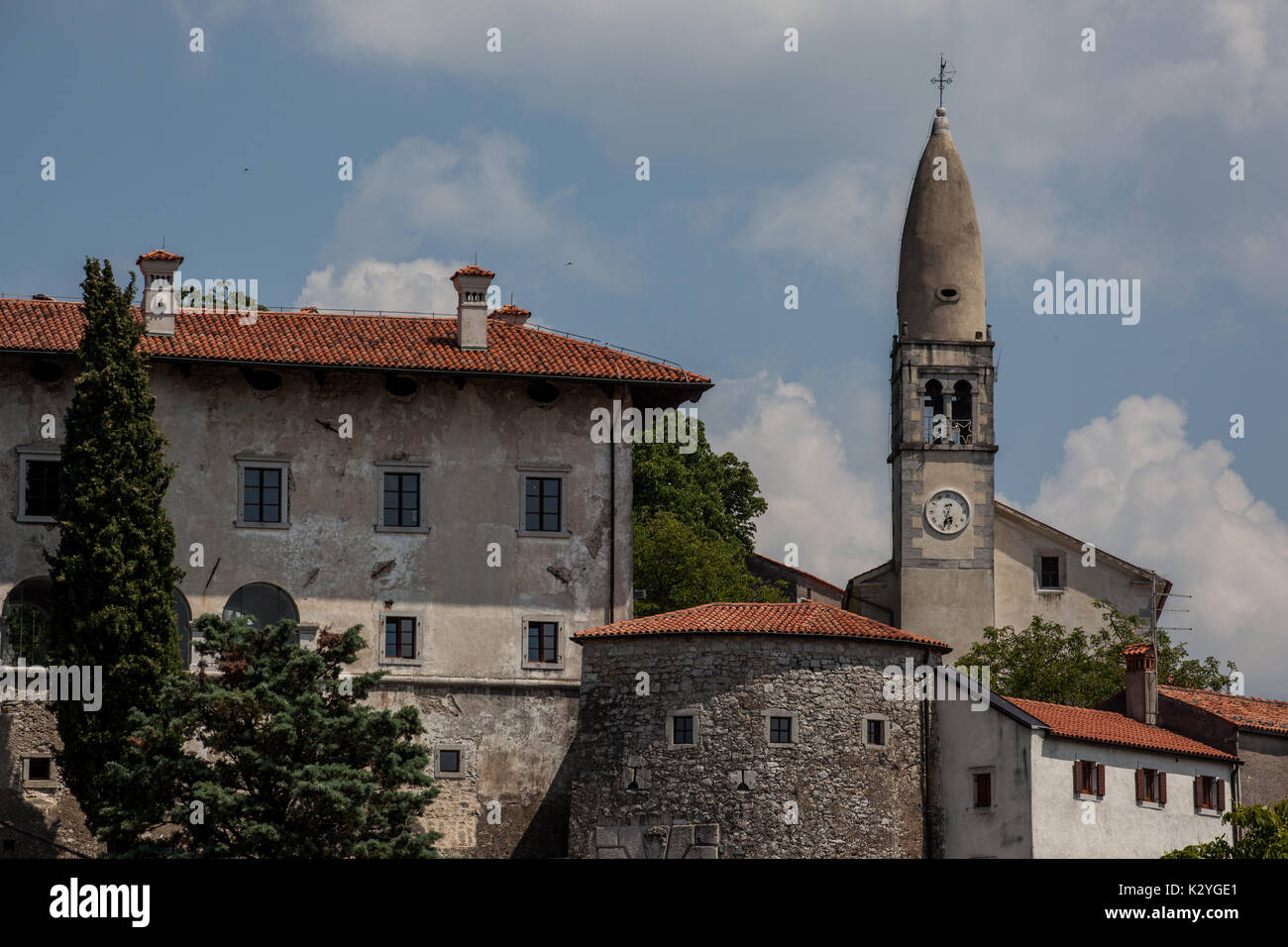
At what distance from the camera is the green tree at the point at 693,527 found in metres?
61.3

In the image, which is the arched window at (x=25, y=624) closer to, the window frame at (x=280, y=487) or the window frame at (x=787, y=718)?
the window frame at (x=280, y=487)

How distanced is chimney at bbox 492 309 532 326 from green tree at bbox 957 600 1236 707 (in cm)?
1556

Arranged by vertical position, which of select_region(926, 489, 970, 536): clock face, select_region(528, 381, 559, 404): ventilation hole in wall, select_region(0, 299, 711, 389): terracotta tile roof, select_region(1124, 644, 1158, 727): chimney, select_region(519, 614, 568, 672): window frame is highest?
select_region(0, 299, 711, 389): terracotta tile roof

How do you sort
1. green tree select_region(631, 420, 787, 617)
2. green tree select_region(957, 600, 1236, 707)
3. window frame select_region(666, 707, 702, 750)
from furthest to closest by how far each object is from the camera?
1. green tree select_region(631, 420, 787, 617)
2. green tree select_region(957, 600, 1236, 707)
3. window frame select_region(666, 707, 702, 750)

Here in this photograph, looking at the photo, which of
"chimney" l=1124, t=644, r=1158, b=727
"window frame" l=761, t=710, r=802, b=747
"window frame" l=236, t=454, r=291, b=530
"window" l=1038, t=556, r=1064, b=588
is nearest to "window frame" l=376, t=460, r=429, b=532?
"window frame" l=236, t=454, r=291, b=530

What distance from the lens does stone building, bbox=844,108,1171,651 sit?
63875 mm

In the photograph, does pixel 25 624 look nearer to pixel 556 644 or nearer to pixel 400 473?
pixel 400 473

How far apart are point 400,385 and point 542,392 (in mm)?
3248

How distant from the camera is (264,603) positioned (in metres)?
46.2

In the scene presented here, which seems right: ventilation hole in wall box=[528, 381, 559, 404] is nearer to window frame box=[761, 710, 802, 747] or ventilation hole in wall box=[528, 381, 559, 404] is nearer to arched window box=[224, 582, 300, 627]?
arched window box=[224, 582, 300, 627]

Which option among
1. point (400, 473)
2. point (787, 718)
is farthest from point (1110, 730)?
point (400, 473)

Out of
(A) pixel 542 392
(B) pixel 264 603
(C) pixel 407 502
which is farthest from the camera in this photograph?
(A) pixel 542 392

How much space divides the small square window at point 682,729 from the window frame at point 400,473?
782 centimetres
